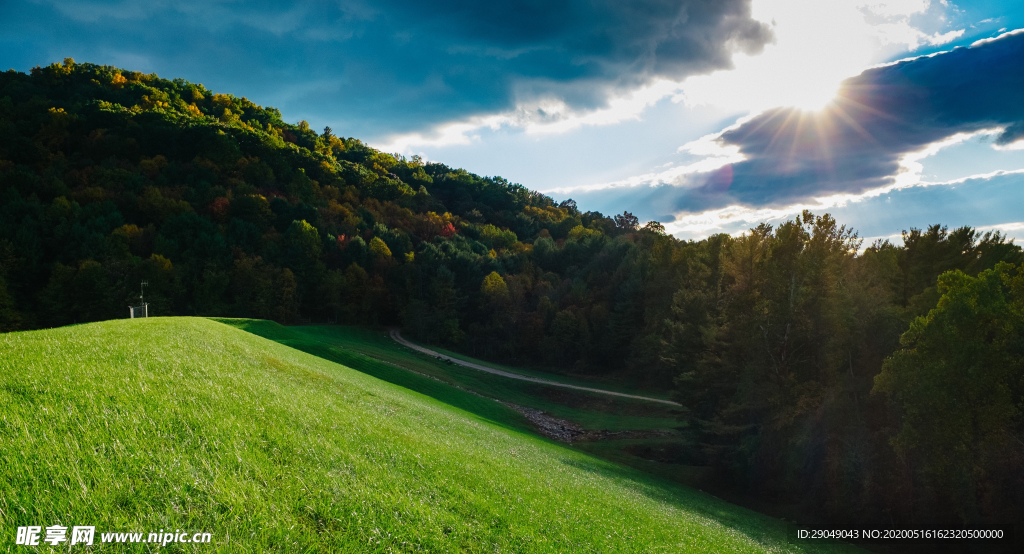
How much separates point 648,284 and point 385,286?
4658 centimetres

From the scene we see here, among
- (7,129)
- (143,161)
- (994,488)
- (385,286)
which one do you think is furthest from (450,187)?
(994,488)

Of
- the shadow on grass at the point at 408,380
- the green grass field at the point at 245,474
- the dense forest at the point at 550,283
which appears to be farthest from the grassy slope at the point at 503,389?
the green grass field at the point at 245,474

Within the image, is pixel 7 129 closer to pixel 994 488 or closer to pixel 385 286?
pixel 385 286

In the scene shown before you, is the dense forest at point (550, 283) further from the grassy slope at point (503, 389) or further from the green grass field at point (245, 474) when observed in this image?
the green grass field at point (245, 474)

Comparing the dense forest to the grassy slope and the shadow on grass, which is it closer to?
the grassy slope

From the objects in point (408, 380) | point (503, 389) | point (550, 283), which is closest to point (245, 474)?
point (408, 380)

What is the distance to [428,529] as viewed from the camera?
251 inches

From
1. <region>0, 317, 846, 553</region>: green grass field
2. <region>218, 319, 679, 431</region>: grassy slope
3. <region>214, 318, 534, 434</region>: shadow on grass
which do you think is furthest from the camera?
<region>218, 319, 679, 431</region>: grassy slope

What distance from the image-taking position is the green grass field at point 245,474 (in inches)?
182

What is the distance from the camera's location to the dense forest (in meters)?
20.3

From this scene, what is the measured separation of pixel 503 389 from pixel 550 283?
40101 millimetres

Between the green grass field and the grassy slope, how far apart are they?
868 inches

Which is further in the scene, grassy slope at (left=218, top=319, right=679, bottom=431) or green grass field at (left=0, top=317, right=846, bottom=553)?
grassy slope at (left=218, top=319, right=679, bottom=431)

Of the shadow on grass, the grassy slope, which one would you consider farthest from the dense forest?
the shadow on grass
